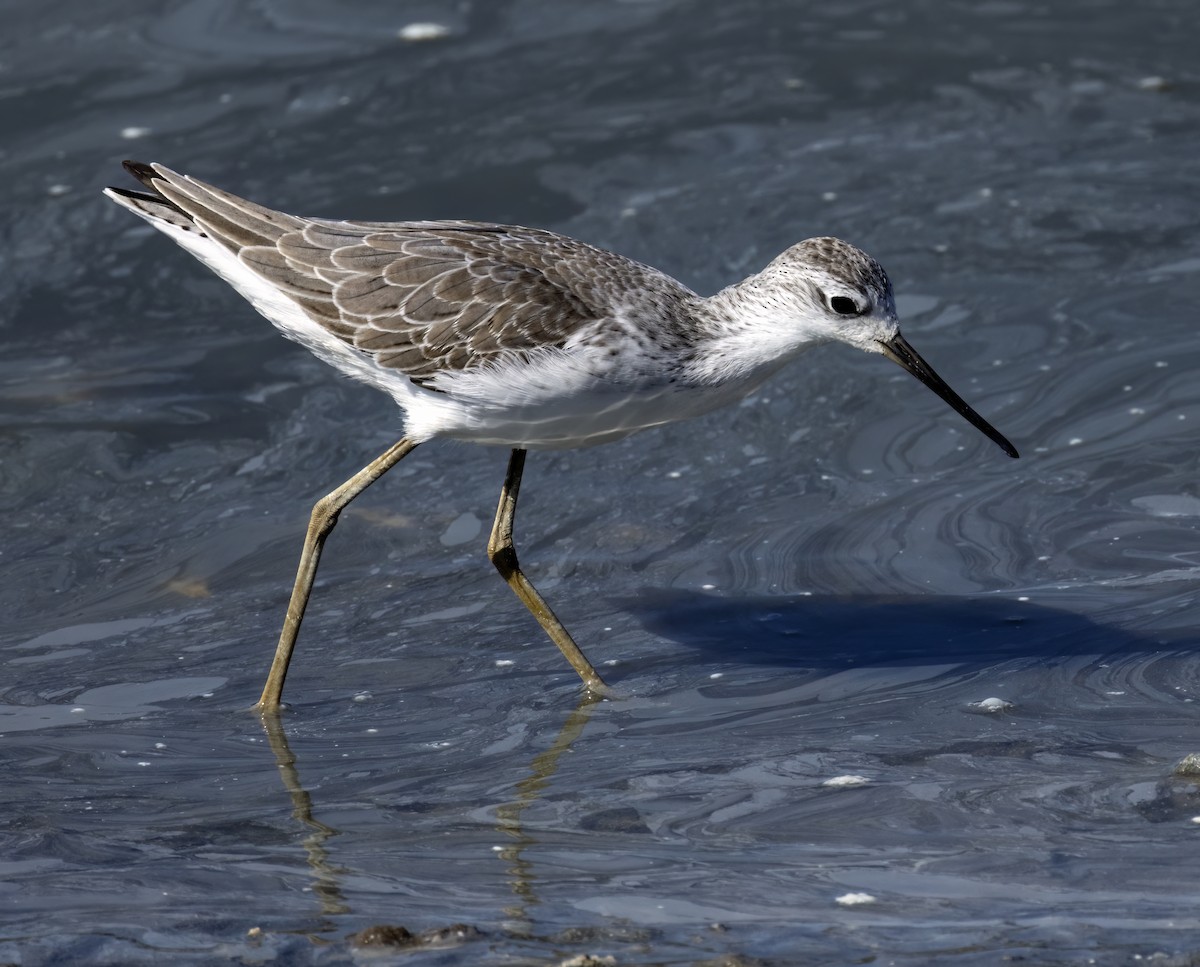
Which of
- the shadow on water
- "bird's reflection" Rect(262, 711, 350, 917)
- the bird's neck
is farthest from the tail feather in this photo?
the shadow on water

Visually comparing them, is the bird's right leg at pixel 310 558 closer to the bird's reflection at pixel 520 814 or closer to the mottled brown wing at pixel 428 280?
the mottled brown wing at pixel 428 280

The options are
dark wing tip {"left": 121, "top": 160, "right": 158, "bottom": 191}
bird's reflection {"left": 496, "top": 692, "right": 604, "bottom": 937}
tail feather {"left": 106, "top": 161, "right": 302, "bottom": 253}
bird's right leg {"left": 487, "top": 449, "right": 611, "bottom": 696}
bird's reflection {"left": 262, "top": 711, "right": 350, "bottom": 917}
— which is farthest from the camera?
dark wing tip {"left": 121, "top": 160, "right": 158, "bottom": 191}

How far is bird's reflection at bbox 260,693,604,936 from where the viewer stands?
4379 millimetres

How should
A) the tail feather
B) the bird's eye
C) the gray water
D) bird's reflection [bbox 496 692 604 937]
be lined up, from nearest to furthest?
bird's reflection [bbox 496 692 604 937]
the gray water
the bird's eye
the tail feather

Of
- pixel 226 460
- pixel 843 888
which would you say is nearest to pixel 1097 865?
pixel 843 888

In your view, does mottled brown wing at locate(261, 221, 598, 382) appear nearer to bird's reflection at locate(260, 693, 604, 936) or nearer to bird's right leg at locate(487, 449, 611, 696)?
bird's right leg at locate(487, 449, 611, 696)

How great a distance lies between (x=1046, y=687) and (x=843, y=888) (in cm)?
188

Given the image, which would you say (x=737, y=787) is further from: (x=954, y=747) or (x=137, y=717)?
(x=137, y=717)

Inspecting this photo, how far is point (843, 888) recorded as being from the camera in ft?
14.5

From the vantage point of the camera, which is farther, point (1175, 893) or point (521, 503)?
point (521, 503)

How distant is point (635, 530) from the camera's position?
750 centimetres

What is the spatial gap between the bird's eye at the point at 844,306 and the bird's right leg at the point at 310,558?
1647mm

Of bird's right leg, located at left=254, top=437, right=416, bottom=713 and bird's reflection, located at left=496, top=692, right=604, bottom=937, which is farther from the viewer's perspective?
bird's right leg, located at left=254, top=437, right=416, bottom=713

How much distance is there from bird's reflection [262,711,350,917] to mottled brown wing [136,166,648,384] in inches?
55.0
